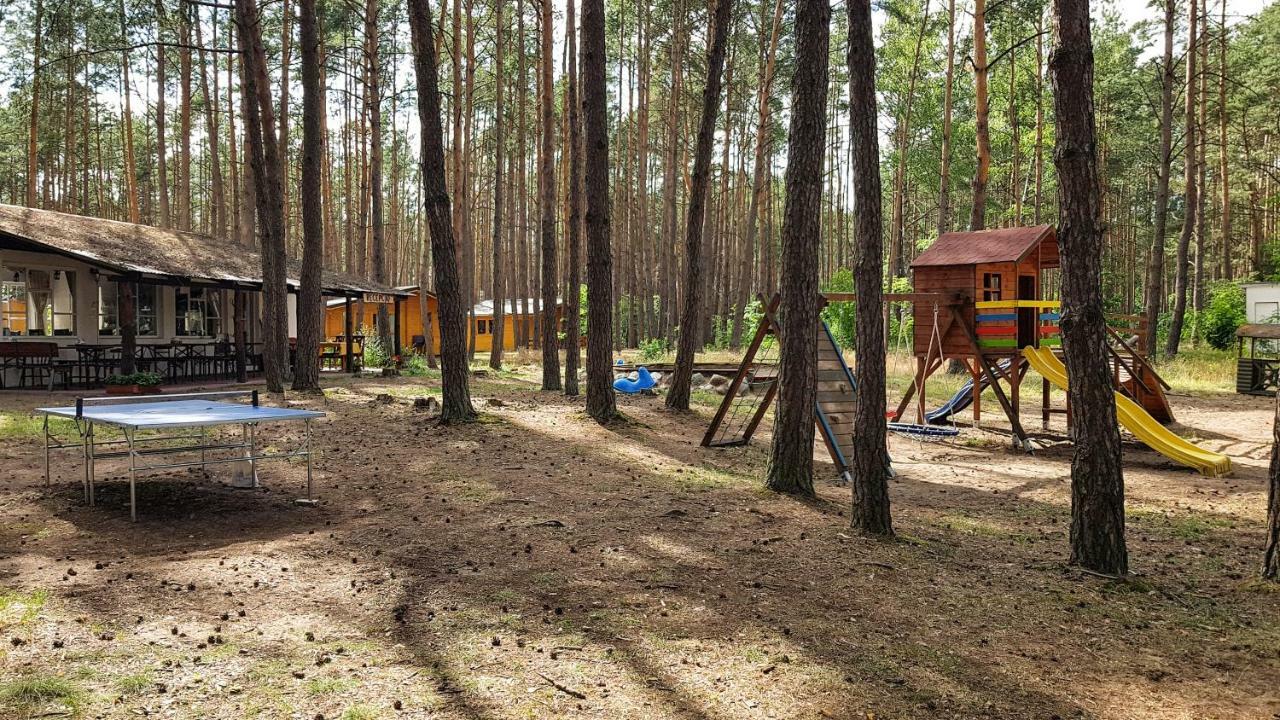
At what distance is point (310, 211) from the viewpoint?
17.6 meters

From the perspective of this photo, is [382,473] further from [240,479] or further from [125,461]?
[125,461]

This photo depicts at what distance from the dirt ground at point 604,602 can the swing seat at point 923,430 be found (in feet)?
15.1

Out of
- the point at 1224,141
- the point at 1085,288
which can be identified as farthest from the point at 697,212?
the point at 1224,141

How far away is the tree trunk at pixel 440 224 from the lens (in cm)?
1262

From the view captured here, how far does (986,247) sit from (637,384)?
7.63 metres

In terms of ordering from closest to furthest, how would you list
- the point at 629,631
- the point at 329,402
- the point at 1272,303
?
the point at 629,631
the point at 329,402
the point at 1272,303

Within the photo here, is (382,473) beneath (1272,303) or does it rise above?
beneath

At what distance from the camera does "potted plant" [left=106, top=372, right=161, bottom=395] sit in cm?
1736

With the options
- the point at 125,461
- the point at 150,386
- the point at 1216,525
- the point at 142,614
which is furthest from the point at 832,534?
the point at 150,386

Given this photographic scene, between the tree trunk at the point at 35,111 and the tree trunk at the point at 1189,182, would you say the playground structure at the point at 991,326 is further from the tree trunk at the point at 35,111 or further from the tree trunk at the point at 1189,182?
the tree trunk at the point at 35,111

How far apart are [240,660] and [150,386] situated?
15.5 m

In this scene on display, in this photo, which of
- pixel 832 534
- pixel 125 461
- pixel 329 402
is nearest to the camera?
pixel 832 534

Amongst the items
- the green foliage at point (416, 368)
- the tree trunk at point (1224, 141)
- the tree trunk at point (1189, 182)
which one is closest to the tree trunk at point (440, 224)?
the green foliage at point (416, 368)

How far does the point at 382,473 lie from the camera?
9789 mm
